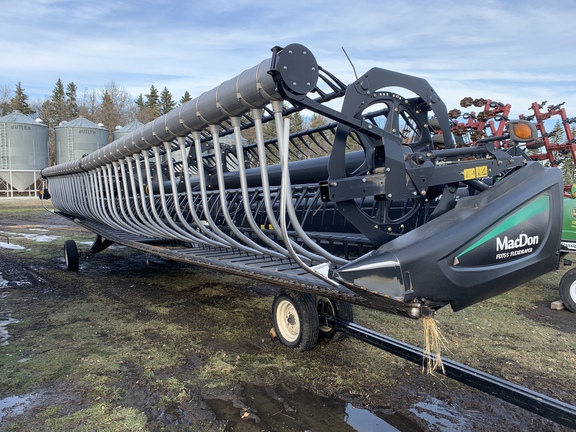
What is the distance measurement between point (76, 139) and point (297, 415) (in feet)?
100.0

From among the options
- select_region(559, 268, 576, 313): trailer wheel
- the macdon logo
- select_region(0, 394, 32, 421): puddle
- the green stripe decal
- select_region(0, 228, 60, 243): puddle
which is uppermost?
the green stripe decal

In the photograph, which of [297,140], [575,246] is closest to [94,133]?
[297,140]

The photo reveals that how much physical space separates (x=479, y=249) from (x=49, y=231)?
44.0 feet

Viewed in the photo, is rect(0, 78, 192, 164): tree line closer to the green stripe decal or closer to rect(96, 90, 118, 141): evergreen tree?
rect(96, 90, 118, 141): evergreen tree

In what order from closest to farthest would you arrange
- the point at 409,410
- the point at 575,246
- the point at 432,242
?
the point at 432,242 < the point at 409,410 < the point at 575,246

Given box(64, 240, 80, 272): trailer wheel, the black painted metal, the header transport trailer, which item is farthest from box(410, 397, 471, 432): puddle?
box(64, 240, 80, 272): trailer wheel

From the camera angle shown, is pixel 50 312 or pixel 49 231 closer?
pixel 50 312

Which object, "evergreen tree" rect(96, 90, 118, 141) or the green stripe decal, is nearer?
the green stripe decal

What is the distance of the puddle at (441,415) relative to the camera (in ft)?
9.59

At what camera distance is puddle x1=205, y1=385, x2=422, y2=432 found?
292cm

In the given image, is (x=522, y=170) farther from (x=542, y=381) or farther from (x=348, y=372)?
(x=348, y=372)

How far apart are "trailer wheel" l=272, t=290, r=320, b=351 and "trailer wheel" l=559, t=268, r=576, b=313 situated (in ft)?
10.7

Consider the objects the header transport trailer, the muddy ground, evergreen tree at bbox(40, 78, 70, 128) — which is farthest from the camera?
evergreen tree at bbox(40, 78, 70, 128)

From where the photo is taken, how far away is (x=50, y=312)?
5379 millimetres
